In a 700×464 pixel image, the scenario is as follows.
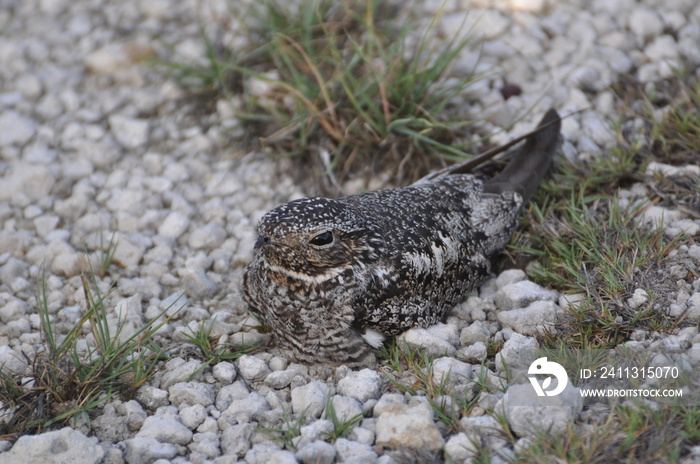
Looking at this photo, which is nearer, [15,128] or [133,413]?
[133,413]

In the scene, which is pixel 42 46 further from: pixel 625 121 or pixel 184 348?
pixel 625 121

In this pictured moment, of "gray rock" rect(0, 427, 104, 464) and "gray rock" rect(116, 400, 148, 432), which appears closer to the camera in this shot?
"gray rock" rect(0, 427, 104, 464)

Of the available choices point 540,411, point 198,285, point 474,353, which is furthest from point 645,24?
point 198,285

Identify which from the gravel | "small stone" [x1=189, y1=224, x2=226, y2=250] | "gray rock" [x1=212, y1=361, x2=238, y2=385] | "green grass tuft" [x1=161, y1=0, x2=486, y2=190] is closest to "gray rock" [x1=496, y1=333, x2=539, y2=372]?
the gravel

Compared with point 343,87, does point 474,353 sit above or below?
below

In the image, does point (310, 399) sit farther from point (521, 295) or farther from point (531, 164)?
point (531, 164)

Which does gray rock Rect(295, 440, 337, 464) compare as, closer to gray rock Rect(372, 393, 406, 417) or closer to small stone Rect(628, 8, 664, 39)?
gray rock Rect(372, 393, 406, 417)


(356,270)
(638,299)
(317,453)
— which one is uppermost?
(356,270)

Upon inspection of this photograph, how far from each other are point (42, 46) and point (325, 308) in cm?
331

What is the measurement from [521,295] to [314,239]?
3.35 feet

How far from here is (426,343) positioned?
9.54ft

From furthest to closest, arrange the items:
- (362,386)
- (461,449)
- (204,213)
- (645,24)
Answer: (645,24) → (204,213) → (362,386) → (461,449)

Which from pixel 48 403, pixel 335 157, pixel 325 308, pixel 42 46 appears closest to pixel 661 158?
pixel 335 157

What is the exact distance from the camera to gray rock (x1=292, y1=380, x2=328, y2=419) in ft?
8.56
